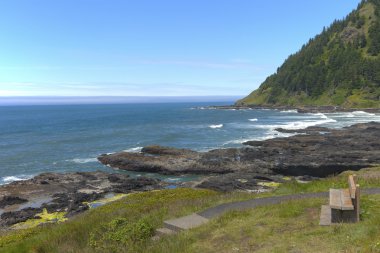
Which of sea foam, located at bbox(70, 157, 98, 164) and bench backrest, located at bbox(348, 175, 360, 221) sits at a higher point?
bench backrest, located at bbox(348, 175, 360, 221)

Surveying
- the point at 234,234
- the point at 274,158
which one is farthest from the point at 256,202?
the point at 274,158

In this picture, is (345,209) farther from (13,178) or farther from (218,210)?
(13,178)

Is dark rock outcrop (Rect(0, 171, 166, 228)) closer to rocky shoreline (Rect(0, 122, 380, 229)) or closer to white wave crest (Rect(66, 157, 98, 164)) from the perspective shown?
rocky shoreline (Rect(0, 122, 380, 229))

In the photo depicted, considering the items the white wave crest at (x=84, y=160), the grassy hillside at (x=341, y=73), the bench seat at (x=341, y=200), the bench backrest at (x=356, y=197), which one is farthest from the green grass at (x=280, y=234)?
the grassy hillside at (x=341, y=73)

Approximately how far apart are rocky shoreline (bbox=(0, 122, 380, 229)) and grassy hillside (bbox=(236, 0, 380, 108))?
93.1 metres

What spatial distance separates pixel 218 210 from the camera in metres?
14.6

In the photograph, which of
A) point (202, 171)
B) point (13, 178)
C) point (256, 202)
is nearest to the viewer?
point (256, 202)

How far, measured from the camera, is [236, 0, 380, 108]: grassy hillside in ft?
493

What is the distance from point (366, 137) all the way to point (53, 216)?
160 ft

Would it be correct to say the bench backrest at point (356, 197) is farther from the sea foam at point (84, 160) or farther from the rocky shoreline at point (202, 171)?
the sea foam at point (84, 160)

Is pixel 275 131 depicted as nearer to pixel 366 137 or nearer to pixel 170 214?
pixel 366 137

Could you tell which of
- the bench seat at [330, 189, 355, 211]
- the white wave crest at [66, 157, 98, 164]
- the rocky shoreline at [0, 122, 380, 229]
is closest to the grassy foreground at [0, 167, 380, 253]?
the bench seat at [330, 189, 355, 211]

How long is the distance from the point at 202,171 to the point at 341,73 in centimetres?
13496

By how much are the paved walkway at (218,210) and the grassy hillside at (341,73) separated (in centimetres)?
13217
